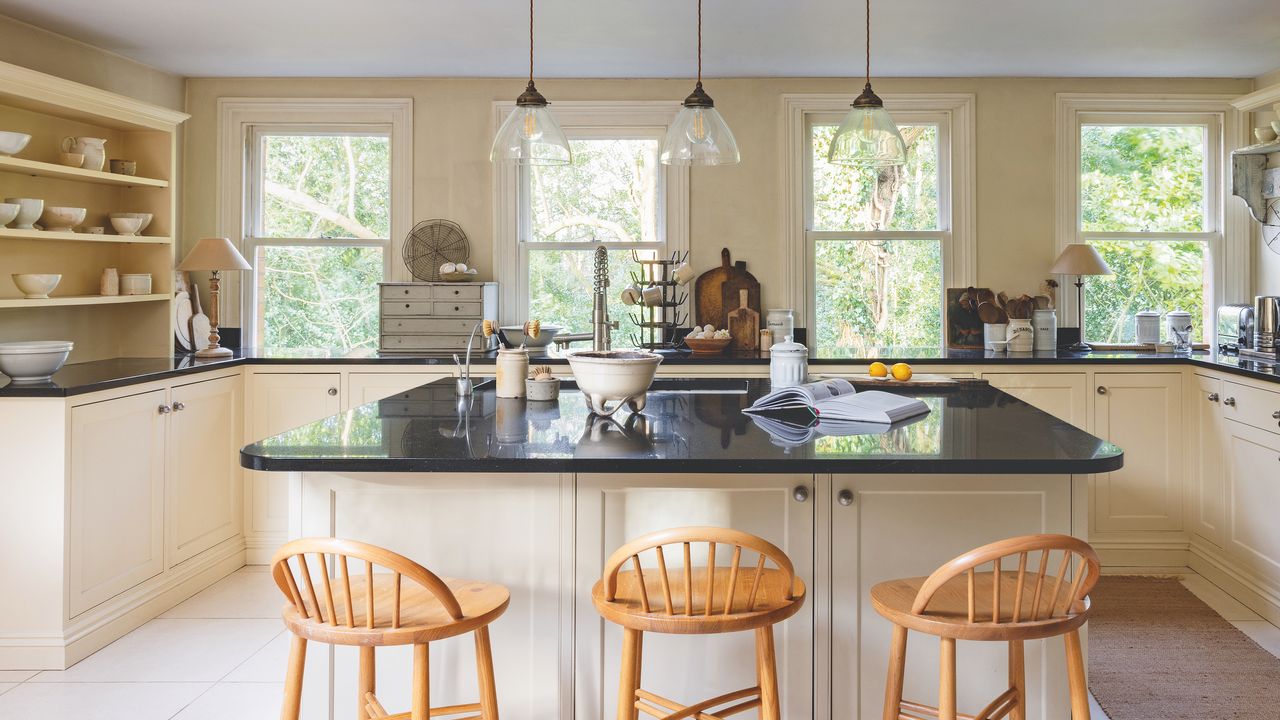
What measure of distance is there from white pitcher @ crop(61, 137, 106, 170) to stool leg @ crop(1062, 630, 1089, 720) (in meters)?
4.17

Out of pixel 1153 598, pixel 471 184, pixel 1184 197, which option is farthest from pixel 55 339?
pixel 1184 197

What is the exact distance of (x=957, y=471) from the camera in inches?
79.4

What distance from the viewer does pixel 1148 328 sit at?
16.9 ft

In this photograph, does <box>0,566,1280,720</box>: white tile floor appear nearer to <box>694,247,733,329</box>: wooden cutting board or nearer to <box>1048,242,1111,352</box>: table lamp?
<box>1048,242,1111,352</box>: table lamp

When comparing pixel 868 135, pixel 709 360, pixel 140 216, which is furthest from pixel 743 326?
pixel 140 216

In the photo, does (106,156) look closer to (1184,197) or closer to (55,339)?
(55,339)

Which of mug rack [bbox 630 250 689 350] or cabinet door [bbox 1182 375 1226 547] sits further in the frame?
mug rack [bbox 630 250 689 350]

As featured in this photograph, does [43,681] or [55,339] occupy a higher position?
[55,339]

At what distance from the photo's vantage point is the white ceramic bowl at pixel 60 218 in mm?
4082

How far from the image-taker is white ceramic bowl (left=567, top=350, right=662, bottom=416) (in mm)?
2473

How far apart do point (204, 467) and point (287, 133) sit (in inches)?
79.1

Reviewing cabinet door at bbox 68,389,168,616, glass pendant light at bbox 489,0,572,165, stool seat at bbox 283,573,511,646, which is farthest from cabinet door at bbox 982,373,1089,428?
cabinet door at bbox 68,389,168,616

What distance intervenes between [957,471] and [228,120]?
182 inches

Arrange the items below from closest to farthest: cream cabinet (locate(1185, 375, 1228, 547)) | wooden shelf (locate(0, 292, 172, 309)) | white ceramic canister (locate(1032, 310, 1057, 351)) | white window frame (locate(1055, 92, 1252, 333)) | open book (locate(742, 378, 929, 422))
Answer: open book (locate(742, 378, 929, 422)) → wooden shelf (locate(0, 292, 172, 309)) → cream cabinet (locate(1185, 375, 1228, 547)) → white ceramic canister (locate(1032, 310, 1057, 351)) → white window frame (locate(1055, 92, 1252, 333))
